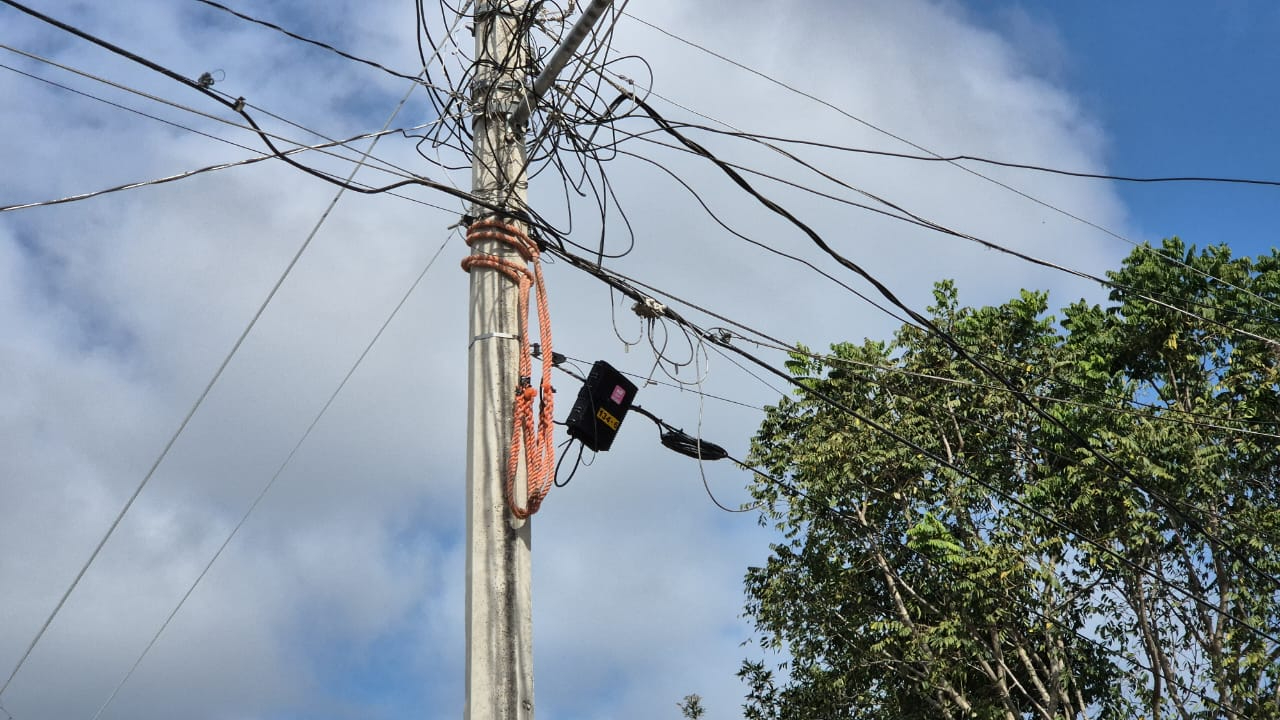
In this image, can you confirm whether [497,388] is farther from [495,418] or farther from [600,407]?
[600,407]

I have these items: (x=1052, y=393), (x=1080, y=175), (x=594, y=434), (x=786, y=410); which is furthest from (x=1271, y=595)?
(x=594, y=434)

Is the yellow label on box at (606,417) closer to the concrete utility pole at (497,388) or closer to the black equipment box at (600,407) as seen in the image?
the black equipment box at (600,407)

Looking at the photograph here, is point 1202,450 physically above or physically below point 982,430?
below

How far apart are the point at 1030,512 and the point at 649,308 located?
1081cm

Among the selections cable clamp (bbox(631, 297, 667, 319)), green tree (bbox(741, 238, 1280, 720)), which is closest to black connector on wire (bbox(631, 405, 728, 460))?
cable clamp (bbox(631, 297, 667, 319))

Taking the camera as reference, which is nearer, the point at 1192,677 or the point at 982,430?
the point at 1192,677

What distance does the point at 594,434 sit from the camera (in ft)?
18.9

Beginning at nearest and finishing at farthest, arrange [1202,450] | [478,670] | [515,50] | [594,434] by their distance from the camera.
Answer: [478,670], [594,434], [515,50], [1202,450]

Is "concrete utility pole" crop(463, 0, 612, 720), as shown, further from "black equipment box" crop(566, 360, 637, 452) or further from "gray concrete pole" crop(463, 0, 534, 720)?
"black equipment box" crop(566, 360, 637, 452)

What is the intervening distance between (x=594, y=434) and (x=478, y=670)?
1354 mm

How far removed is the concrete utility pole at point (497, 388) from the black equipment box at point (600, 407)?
405 millimetres

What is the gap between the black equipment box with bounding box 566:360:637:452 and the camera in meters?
5.72

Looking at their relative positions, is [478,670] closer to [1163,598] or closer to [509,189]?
[509,189]

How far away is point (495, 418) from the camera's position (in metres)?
5.30
